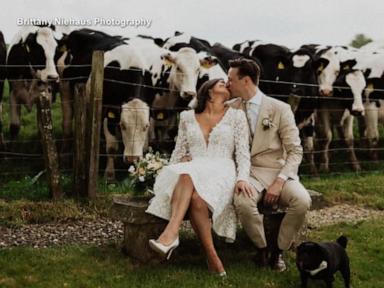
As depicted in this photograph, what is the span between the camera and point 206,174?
261 inches

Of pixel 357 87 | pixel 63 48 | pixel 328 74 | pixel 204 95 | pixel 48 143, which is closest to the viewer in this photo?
pixel 204 95

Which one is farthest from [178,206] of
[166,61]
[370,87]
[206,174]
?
[370,87]

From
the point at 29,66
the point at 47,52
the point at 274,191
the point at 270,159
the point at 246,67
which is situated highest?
the point at 246,67

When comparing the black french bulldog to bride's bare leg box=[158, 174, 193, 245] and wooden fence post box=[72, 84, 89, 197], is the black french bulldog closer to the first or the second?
bride's bare leg box=[158, 174, 193, 245]

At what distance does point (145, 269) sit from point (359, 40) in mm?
30090

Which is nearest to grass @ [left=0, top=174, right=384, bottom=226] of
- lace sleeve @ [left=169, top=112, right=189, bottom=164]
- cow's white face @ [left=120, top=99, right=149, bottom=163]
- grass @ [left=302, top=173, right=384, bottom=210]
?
grass @ [left=302, top=173, right=384, bottom=210]

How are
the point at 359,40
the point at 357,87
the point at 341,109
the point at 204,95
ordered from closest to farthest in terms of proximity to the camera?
the point at 204,95 < the point at 357,87 < the point at 341,109 < the point at 359,40

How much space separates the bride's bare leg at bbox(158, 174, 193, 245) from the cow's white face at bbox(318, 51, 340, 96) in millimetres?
7970

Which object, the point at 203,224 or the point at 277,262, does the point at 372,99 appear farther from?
the point at 203,224

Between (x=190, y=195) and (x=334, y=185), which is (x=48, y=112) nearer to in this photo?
(x=190, y=195)

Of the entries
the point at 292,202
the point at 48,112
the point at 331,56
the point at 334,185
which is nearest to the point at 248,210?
the point at 292,202

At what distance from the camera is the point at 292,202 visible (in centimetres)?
669

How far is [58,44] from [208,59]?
277 cm

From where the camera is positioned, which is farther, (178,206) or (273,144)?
(273,144)
